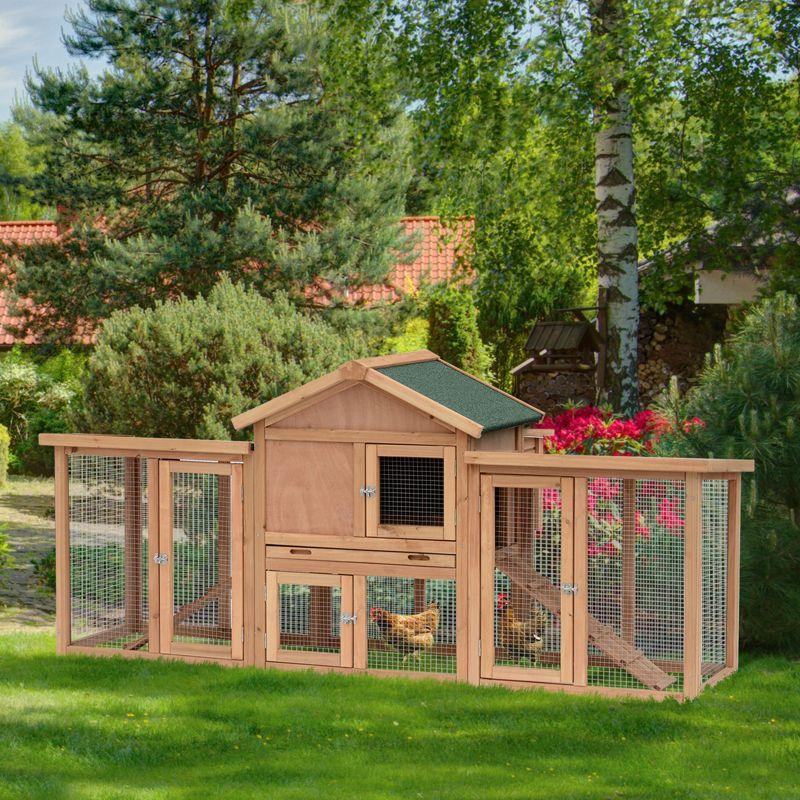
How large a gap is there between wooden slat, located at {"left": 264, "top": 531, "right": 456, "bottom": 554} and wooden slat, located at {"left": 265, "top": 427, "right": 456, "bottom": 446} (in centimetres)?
62

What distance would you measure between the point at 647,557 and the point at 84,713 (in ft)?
11.4

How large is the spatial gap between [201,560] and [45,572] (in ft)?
16.0

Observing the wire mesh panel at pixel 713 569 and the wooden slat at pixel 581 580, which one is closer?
the wooden slat at pixel 581 580

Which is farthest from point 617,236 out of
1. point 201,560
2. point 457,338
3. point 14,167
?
point 14,167

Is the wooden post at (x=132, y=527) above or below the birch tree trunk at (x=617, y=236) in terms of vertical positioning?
below

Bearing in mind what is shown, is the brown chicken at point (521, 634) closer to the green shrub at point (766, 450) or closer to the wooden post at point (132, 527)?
the green shrub at point (766, 450)

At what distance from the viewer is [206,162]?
19.2 m

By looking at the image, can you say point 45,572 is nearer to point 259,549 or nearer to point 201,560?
point 201,560

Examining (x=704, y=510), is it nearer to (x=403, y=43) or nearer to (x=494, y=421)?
(x=494, y=421)

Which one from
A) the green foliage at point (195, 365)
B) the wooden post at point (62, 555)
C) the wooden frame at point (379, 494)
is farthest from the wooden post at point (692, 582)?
the green foliage at point (195, 365)

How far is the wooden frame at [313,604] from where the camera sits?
25.8ft

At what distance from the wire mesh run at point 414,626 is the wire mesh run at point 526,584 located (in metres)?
0.32

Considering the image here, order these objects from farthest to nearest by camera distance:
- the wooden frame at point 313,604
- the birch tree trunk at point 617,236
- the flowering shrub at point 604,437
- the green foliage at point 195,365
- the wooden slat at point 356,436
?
the birch tree trunk at point 617,236 → the green foliage at point 195,365 → the flowering shrub at point 604,437 → the wooden frame at point 313,604 → the wooden slat at point 356,436

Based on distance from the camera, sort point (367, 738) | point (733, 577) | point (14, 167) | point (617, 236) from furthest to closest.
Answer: point (14, 167), point (617, 236), point (733, 577), point (367, 738)
